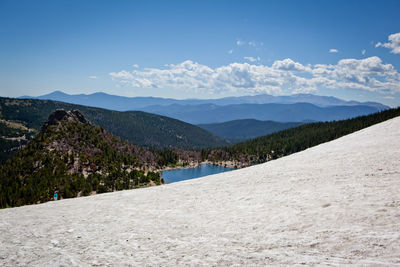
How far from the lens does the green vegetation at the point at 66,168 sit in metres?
73.2

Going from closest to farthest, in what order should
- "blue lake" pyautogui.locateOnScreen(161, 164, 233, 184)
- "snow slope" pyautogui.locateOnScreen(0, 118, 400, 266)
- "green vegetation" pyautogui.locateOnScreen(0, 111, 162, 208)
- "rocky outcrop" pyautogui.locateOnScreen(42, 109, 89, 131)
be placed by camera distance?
"snow slope" pyautogui.locateOnScreen(0, 118, 400, 266) < "green vegetation" pyautogui.locateOnScreen(0, 111, 162, 208) < "rocky outcrop" pyautogui.locateOnScreen(42, 109, 89, 131) < "blue lake" pyautogui.locateOnScreen(161, 164, 233, 184)

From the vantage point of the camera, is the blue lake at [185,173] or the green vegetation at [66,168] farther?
the blue lake at [185,173]

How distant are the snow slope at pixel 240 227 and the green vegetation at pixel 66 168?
6813cm

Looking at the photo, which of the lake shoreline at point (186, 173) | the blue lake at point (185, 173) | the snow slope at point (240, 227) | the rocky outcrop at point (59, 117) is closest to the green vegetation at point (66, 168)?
the rocky outcrop at point (59, 117)

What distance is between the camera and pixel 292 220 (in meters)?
10.1

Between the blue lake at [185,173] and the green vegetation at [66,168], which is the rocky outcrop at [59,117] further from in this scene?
the blue lake at [185,173]

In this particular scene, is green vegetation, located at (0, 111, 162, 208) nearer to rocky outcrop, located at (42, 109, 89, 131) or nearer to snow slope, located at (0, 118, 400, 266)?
rocky outcrop, located at (42, 109, 89, 131)

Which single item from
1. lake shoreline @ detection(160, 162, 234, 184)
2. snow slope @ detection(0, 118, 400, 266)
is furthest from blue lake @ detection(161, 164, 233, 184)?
snow slope @ detection(0, 118, 400, 266)

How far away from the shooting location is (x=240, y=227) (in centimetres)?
1052

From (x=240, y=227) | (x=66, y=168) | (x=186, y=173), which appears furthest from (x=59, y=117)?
(x=240, y=227)

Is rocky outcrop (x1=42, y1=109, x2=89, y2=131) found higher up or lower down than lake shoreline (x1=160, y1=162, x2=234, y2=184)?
higher up

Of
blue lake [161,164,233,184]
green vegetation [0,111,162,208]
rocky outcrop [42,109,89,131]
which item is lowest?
blue lake [161,164,233,184]

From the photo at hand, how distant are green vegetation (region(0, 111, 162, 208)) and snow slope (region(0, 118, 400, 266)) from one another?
6813 cm

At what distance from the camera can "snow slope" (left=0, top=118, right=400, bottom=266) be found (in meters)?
7.82
